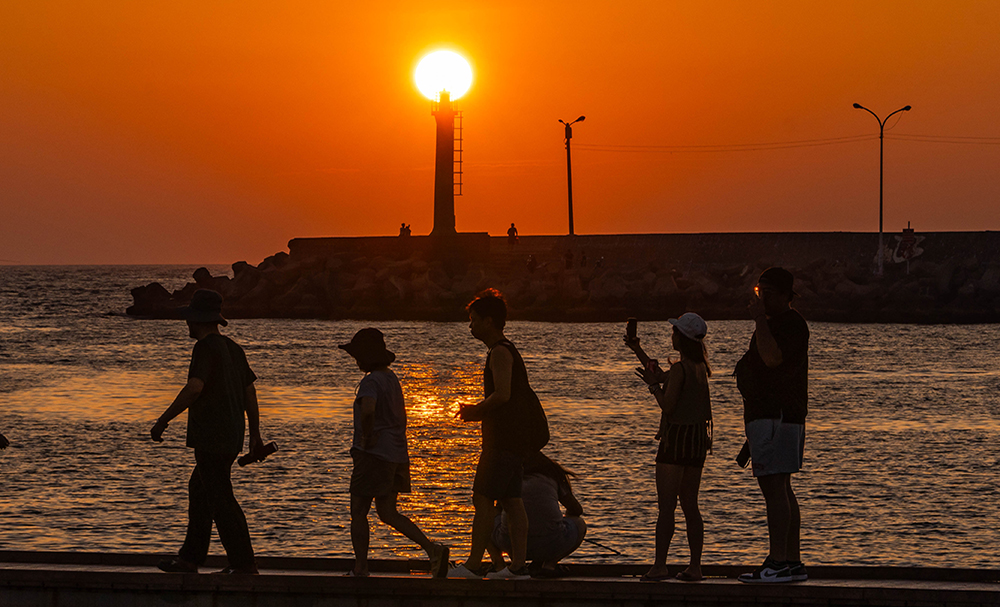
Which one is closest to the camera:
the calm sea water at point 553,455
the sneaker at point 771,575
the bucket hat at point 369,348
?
the sneaker at point 771,575

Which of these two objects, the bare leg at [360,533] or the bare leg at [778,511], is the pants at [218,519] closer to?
the bare leg at [360,533]

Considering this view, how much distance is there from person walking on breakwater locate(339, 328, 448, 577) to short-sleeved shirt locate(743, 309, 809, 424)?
187 centimetres

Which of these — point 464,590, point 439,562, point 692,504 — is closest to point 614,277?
point 692,504

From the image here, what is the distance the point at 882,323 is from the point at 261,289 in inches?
1365

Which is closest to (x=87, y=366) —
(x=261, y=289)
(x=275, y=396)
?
(x=275, y=396)

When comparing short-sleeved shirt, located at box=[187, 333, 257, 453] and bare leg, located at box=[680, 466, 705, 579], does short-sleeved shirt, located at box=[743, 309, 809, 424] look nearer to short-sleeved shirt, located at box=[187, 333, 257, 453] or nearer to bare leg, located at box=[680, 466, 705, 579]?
bare leg, located at box=[680, 466, 705, 579]

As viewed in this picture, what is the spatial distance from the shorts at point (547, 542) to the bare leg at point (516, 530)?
15cm

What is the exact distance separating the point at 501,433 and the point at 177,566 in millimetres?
1841

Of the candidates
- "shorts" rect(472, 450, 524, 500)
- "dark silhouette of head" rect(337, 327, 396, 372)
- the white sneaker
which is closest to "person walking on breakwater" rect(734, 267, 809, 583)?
"shorts" rect(472, 450, 524, 500)

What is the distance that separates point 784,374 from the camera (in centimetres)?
572

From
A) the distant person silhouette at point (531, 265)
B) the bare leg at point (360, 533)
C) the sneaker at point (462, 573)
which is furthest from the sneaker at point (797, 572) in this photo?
the distant person silhouette at point (531, 265)

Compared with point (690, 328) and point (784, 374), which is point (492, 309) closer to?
point (690, 328)

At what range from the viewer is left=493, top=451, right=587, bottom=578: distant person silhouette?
6145 millimetres

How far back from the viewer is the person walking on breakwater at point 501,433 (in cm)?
580
